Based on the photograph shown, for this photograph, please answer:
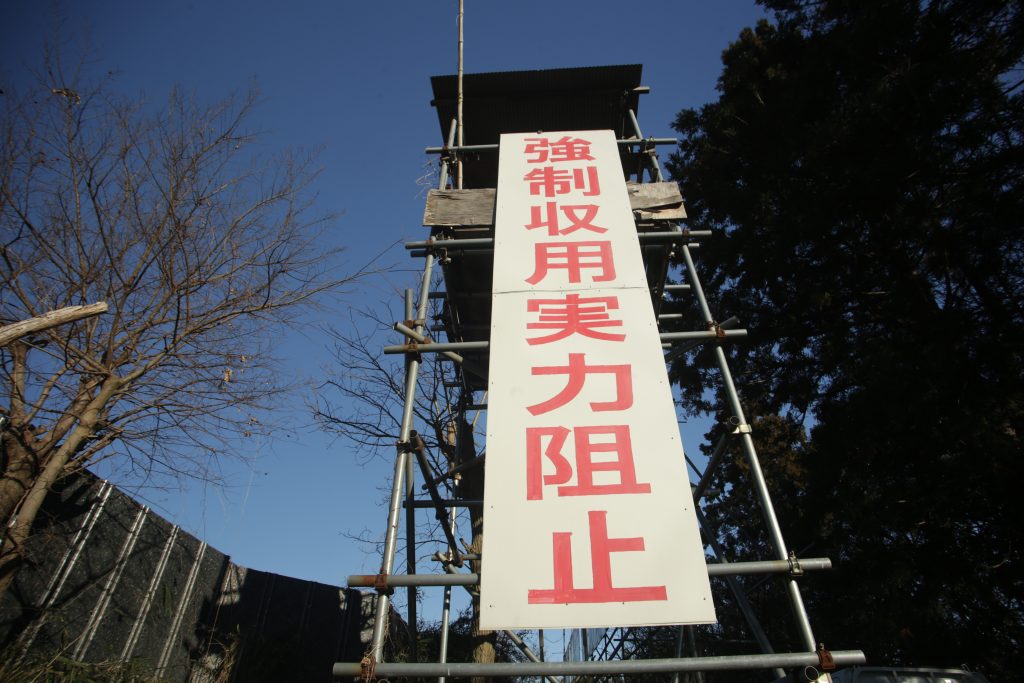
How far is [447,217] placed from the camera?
467 centimetres

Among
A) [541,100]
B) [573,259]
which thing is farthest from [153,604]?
[541,100]

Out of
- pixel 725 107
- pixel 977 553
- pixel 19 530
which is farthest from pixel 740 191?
pixel 19 530

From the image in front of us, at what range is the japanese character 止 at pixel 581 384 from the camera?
10.3 ft

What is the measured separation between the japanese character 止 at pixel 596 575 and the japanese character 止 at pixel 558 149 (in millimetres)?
3506

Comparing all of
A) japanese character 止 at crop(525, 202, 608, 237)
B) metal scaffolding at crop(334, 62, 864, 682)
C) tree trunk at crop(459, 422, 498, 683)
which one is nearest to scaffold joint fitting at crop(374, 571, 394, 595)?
metal scaffolding at crop(334, 62, 864, 682)

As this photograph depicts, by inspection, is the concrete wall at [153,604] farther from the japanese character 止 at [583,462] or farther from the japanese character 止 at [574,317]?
the japanese character 止 at [574,317]

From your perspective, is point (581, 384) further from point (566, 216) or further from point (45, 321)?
point (45, 321)

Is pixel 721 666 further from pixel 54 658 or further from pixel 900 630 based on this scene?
pixel 900 630

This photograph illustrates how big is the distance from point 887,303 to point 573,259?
7.63m

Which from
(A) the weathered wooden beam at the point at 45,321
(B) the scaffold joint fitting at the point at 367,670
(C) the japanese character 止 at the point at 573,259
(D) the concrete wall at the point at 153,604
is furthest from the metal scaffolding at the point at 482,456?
(D) the concrete wall at the point at 153,604

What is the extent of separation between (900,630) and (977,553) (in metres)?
1.48

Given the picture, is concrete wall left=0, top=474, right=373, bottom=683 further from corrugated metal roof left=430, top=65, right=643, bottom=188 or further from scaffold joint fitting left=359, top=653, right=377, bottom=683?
corrugated metal roof left=430, top=65, right=643, bottom=188

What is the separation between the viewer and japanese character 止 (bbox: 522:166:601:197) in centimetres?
459

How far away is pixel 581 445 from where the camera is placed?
297 centimetres
